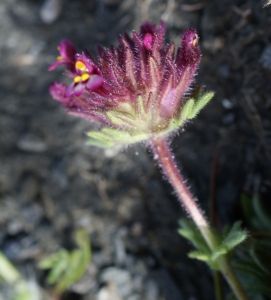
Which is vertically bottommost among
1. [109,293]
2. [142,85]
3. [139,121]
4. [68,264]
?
[109,293]

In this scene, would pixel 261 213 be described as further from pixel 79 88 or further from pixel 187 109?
pixel 79 88

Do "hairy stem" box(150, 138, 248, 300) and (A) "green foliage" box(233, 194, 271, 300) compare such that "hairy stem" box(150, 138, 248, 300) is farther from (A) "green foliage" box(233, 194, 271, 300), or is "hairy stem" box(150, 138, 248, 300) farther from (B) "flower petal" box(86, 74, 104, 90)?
(B) "flower petal" box(86, 74, 104, 90)

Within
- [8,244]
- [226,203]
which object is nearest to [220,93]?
[226,203]

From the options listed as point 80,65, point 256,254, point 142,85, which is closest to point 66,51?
point 80,65

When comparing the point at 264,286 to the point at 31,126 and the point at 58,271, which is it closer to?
the point at 58,271

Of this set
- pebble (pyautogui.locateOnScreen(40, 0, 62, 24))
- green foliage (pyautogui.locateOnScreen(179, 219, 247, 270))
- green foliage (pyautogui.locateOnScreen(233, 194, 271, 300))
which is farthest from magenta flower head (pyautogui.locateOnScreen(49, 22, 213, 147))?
pebble (pyautogui.locateOnScreen(40, 0, 62, 24))

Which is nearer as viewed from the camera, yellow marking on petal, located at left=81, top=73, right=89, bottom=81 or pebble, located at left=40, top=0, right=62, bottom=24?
yellow marking on petal, located at left=81, top=73, right=89, bottom=81
